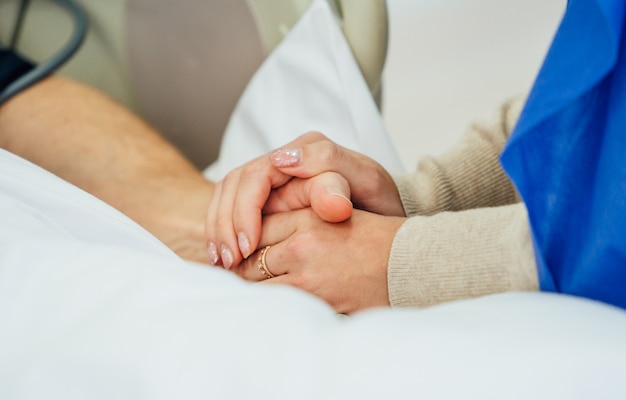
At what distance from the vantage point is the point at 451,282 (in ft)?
1.53

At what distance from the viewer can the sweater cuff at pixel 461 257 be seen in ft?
1.40

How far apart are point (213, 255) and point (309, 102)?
0.23 m

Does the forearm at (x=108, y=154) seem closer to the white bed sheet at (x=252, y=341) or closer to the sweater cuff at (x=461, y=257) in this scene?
the sweater cuff at (x=461, y=257)

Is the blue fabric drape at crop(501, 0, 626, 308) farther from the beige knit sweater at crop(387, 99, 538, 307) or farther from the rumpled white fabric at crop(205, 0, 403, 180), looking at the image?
the rumpled white fabric at crop(205, 0, 403, 180)

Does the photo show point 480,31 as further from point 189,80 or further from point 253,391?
point 253,391

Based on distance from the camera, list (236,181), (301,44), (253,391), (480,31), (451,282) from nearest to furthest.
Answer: (253,391)
(451,282)
(236,181)
(301,44)
(480,31)

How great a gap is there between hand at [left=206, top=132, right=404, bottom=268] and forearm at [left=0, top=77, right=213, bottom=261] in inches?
3.5

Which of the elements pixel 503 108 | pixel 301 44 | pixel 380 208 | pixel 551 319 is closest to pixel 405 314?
pixel 551 319

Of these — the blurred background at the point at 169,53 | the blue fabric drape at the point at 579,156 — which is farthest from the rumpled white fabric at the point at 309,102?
the blue fabric drape at the point at 579,156

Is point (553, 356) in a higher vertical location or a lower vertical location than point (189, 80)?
higher

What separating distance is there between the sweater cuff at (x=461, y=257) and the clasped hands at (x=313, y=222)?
21mm

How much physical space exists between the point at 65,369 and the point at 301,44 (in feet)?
1.80

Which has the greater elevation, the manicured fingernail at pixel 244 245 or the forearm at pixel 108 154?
the manicured fingernail at pixel 244 245

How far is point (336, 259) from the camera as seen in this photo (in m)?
0.53
